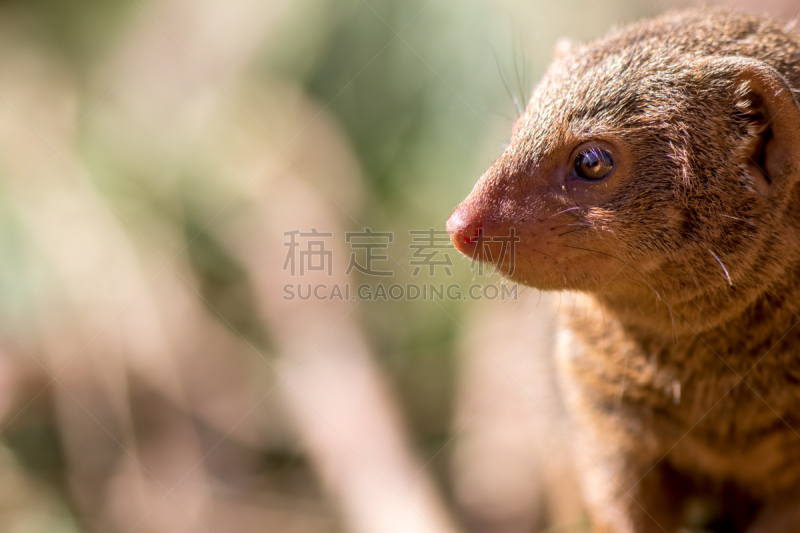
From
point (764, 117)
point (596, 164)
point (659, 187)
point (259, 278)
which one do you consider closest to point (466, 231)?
point (596, 164)

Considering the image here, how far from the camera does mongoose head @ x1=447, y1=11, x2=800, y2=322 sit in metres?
1.68

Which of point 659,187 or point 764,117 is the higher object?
point 764,117

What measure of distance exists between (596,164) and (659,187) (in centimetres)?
17

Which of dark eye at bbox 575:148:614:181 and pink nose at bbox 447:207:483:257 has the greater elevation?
dark eye at bbox 575:148:614:181

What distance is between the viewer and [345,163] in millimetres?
4109

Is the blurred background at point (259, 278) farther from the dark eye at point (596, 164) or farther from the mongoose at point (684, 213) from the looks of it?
the dark eye at point (596, 164)

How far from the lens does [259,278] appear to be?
12.5 ft

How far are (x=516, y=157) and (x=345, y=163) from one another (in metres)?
2.43

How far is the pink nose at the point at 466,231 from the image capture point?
1702 mm

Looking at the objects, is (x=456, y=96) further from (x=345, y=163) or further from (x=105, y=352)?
(x=105, y=352)

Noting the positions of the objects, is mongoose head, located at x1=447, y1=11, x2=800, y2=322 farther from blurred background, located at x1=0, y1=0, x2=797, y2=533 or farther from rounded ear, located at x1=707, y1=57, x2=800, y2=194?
blurred background, located at x1=0, y1=0, x2=797, y2=533

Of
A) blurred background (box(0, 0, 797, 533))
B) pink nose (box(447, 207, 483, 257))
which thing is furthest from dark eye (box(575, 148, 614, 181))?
blurred background (box(0, 0, 797, 533))

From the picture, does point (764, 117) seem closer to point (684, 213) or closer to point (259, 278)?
point (684, 213)

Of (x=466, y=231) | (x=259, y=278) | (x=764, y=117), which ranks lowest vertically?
(x=259, y=278)
